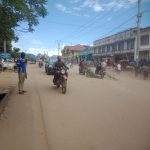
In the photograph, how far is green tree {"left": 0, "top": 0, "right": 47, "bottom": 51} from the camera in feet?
39.1

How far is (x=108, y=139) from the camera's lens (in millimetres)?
6637

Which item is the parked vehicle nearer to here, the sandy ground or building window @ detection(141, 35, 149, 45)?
the sandy ground

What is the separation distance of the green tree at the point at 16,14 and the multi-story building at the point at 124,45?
95.5ft

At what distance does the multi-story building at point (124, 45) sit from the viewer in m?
43.4

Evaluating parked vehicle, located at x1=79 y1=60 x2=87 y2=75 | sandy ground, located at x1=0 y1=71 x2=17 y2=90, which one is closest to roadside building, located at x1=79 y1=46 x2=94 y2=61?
parked vehicle, located at x1=79 y1=60 x2=87 y2=75

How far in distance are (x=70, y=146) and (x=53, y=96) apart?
22.8ft

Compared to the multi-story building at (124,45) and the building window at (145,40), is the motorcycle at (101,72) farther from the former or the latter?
the building window at (145,40)

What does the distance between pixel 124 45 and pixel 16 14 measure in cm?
4143

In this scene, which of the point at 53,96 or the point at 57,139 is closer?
the point at 57,139

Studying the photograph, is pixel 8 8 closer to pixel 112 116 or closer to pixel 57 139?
pixel 112 116

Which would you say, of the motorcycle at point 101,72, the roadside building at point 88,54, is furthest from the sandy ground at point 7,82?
the roadside building at point 88,54

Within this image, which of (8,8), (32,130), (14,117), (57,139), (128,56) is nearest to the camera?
(57,139)

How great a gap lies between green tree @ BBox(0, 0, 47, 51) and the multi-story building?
29119 mm

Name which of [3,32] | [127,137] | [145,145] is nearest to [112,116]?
[127,137]
